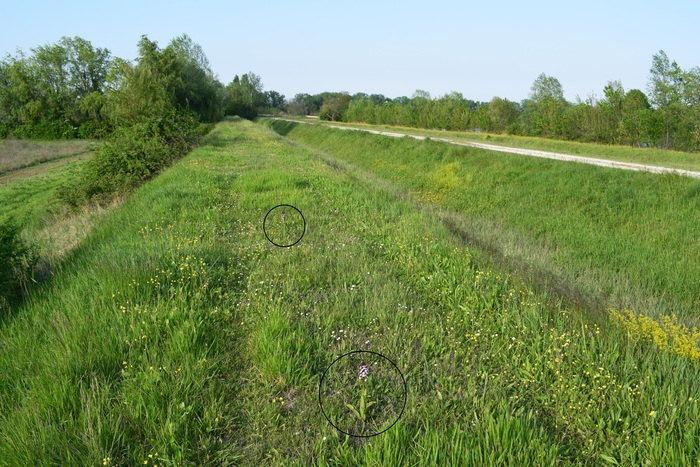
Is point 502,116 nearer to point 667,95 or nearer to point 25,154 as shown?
point 667,95

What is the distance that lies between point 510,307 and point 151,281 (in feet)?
11.0

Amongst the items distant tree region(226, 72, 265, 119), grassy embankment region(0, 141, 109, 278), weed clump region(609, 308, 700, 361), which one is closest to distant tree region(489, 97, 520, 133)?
grassy embankment region(0, 141, 109, 278)

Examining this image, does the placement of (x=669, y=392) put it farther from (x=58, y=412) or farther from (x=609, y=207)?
(x=609, y=207)

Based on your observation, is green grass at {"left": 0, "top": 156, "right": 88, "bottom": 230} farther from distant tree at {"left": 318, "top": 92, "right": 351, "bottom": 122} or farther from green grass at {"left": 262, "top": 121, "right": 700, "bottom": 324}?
distant tree at {"left": 318, "top": 92, "right": 351, "bottom": 122}

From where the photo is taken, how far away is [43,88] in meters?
57.9

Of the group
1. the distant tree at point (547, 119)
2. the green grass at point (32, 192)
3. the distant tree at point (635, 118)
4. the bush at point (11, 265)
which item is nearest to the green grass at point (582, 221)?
the bush at point (11, 265)

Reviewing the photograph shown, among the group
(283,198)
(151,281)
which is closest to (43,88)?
(283,198)

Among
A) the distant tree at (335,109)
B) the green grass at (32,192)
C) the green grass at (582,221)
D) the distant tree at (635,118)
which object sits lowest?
the green grass at (32,192)

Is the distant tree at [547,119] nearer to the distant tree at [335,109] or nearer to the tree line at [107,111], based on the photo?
the tree line at [107,111]

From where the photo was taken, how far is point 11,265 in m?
5.14

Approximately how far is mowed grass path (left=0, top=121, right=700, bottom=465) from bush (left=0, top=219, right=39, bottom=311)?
1.53 feet

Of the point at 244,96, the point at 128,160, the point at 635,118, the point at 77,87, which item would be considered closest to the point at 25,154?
the point at 128,160

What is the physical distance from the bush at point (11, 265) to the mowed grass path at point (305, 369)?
1.53 feet

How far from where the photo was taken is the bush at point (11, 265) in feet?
16.2
